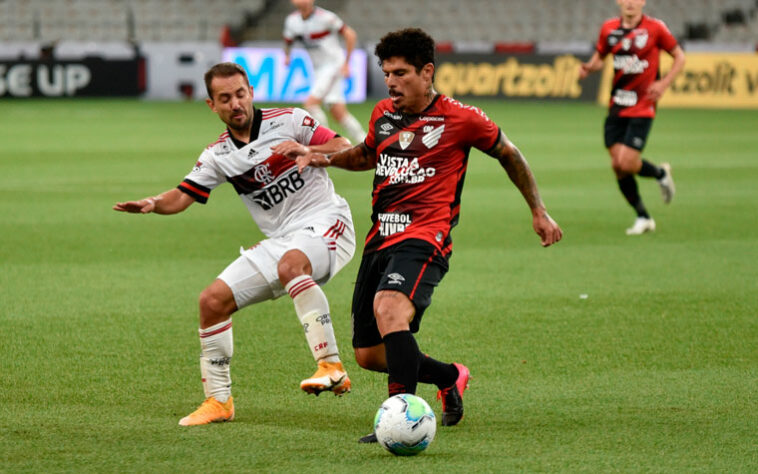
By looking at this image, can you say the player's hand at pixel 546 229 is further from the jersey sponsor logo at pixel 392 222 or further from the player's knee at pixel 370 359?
the player's knee at pixel 370 359

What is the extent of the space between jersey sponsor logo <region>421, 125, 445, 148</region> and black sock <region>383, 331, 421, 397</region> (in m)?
0.88

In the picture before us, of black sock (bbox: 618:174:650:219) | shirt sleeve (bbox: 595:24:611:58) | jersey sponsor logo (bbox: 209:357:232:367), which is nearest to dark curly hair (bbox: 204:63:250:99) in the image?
jersey sponsor logo (bbox: 209:357:232:367)

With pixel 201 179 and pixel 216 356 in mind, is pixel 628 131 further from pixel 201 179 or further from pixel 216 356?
pixel 216 356

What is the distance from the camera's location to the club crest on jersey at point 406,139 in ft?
17.3

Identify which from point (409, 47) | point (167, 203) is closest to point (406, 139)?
point (409, 47)

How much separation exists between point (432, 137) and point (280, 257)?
Result: 0.97 meters

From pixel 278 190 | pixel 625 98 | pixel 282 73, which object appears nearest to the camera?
pixel 278 190

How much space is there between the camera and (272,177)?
5.83m

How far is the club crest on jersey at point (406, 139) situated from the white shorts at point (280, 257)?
73cm

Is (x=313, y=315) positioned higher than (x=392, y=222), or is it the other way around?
(x=392, y=222)

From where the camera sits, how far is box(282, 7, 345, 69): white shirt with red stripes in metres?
18.9

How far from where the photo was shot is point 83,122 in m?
24.0

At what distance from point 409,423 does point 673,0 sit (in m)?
33.3

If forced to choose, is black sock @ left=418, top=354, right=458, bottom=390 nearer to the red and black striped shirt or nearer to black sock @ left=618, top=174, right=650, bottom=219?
the red and black striped shirt
